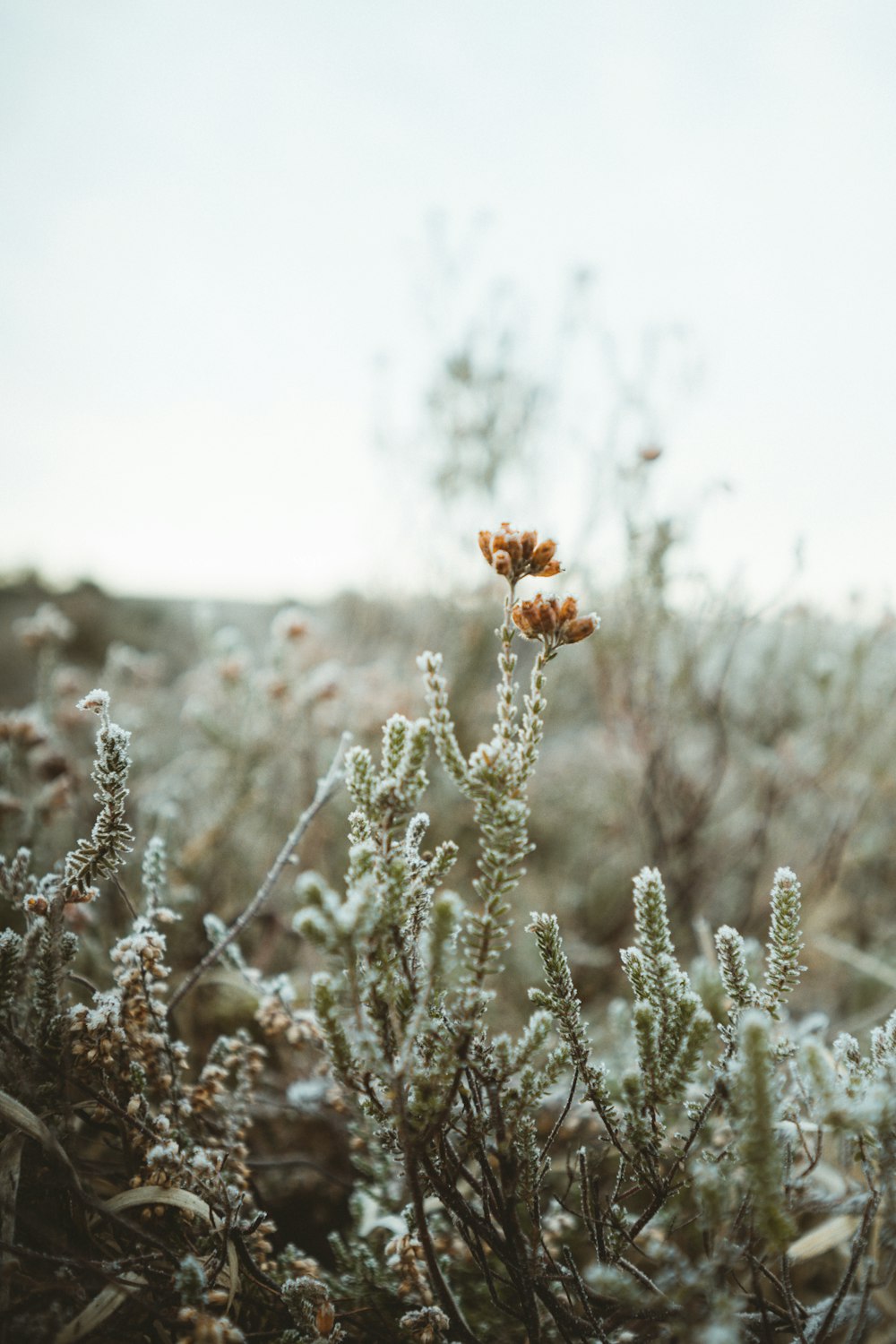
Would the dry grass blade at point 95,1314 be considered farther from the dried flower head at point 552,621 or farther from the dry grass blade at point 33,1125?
the dried flower head at point 552,621

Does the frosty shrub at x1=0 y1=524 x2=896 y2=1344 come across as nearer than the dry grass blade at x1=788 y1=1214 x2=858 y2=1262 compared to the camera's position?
Yes

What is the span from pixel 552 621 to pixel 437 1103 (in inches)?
20.5

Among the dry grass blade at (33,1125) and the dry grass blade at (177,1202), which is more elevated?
the dry grass blade at (33,1125)

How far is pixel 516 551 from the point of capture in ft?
2.59

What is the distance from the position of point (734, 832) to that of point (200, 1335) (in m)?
3.42

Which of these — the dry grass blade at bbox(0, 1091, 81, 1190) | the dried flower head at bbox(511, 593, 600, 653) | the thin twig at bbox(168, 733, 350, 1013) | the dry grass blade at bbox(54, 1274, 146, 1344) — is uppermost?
the dried flower head at bbox(511, 593, 600, 653)

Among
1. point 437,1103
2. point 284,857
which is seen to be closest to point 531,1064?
point 437,1103

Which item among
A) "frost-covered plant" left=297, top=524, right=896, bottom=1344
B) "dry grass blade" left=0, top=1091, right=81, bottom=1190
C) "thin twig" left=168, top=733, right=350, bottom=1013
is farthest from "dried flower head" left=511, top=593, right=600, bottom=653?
"dry grass blade" left=0, top=1091, right=81, bottom=1190

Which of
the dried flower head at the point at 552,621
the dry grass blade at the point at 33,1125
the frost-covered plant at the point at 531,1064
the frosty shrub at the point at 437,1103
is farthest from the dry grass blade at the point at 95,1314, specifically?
the dried flower head at the point at 552,621

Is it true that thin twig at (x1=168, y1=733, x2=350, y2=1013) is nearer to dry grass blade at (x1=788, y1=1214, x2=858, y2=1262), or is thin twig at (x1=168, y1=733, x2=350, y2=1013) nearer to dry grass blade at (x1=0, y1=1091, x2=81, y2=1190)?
dry grass blade at (x1=0, y1=1091, x2=81, y2=1190)

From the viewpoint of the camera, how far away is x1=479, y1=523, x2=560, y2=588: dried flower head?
30.9 inches

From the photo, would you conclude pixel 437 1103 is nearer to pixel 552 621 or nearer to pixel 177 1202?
pixel 177 1202

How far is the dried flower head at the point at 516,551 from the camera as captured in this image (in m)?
0.78

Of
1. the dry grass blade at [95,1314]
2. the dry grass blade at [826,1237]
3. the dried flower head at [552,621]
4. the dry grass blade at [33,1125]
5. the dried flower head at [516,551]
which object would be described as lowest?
the dry grass blade at [826,1237]
